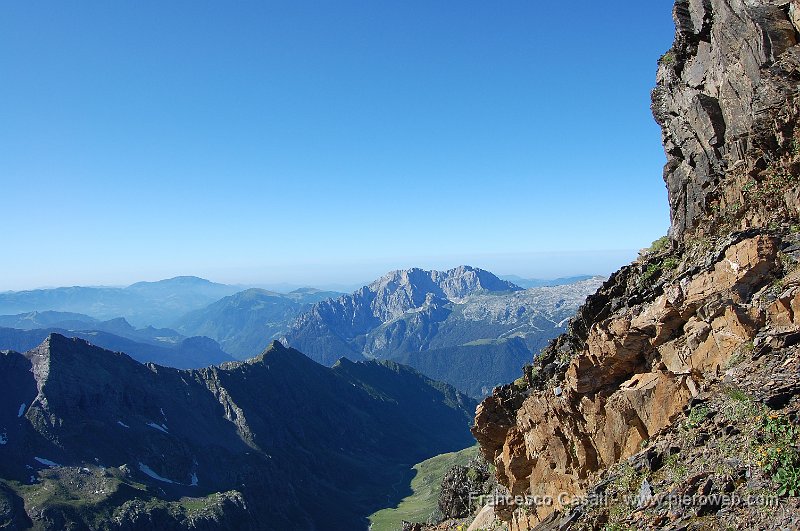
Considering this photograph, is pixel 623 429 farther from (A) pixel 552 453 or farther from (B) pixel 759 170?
(B) pixel 759 170

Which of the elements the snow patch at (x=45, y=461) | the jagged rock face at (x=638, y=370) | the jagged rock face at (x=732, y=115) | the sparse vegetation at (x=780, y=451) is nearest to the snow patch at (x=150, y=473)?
the snow patch at (x=45, y=461)

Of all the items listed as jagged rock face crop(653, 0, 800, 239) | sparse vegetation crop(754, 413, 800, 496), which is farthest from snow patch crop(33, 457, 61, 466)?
sparse vegetation crop(754, 413, 800, 496)

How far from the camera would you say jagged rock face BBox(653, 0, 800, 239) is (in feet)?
93.7

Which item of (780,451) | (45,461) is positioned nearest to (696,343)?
(780,451)

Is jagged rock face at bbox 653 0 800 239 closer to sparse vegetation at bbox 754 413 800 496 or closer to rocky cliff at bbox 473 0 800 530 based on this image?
rocky cliff at bbox 473 0 800 530

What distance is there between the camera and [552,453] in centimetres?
3139

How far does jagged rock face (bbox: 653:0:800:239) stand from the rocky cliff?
0.33 feet

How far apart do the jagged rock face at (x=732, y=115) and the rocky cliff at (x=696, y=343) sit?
0.33 feet

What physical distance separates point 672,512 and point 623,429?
31.5ft

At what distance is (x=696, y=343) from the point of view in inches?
939

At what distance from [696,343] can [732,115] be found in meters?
17.8

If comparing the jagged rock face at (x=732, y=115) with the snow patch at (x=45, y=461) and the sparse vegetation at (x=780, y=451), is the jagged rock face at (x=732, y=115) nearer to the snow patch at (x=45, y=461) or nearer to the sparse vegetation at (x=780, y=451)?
the sparse vegetation at (x=780, y=451)

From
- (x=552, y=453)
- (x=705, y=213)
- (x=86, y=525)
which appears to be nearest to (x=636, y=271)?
(x=705, y=213)

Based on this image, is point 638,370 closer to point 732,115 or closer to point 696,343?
point 696,343
